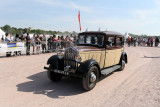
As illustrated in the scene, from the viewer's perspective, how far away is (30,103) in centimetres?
378

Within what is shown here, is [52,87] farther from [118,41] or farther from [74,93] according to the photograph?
[118,41]

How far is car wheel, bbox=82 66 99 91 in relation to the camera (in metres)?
4.59

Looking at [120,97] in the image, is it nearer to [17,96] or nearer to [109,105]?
[109,105]

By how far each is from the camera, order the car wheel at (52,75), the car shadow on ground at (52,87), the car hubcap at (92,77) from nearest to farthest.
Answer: the car shadow on ground at (52,87)
the car hubcap at (92,77)
the car wheel at (52,75)

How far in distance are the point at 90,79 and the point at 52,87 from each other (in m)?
1.46

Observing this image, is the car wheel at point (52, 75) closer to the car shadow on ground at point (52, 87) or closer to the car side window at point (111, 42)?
the car shadow on ground at point (52, 87)

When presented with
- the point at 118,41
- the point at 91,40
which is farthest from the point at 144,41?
the point at 91,40

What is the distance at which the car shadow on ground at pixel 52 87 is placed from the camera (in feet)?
15.0

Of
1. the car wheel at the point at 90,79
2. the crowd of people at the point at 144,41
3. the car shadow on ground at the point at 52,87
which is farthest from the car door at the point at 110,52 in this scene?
the crowd of people at the point at 144,41

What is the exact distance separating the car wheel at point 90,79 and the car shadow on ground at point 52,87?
0.92 feet

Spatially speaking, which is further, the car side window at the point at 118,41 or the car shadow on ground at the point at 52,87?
the car side window at the point at 118,41

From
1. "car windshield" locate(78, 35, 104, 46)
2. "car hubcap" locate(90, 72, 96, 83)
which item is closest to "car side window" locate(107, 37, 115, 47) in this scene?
"car windshield" locate(78, 35, 104, 46)

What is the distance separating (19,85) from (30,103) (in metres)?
1.63

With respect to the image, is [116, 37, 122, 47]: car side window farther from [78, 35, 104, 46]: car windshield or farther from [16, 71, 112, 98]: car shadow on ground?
[16, 71, 112, 98]: car shadow on ground
